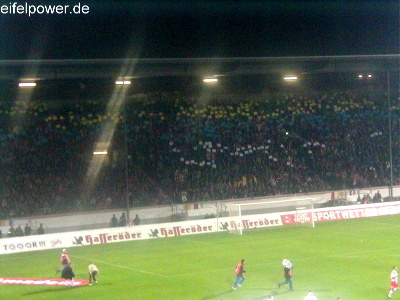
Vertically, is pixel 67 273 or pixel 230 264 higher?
pixel 67 273

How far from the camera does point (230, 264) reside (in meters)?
28.4

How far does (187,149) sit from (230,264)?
19.1 metres

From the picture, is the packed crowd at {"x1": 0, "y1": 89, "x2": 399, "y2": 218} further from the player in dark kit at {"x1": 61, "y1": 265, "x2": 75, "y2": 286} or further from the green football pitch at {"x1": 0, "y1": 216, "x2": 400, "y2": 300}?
the player in dark kit at {"x1": 61, "y1": 265, "x2": 75, "y2": 286}

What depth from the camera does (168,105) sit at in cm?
4862

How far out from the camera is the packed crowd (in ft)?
135

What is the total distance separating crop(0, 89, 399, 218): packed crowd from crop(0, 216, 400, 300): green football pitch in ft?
22.2

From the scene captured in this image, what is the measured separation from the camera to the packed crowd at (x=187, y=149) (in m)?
41.1

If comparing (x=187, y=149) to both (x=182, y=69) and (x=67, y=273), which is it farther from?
(x=67, y=273)

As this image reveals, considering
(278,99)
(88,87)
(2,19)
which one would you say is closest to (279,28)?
(2,19)

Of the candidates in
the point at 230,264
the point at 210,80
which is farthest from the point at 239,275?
the point at 210,80

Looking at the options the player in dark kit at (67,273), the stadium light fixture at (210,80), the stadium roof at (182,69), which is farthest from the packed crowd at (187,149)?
the player in dark kit at (67,273)

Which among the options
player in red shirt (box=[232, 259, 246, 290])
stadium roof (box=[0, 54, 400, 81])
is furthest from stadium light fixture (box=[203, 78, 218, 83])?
player in red shirt (box=[232, 259, 246, 290])

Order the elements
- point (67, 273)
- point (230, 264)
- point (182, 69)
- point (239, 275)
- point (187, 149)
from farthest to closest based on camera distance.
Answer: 1. point (187, 149)
2. point (182, 69)
3. point (230, 264)
4. point (67, 273)
5. point (239, 275)

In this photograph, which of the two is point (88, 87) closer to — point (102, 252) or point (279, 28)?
point (102, 252)
